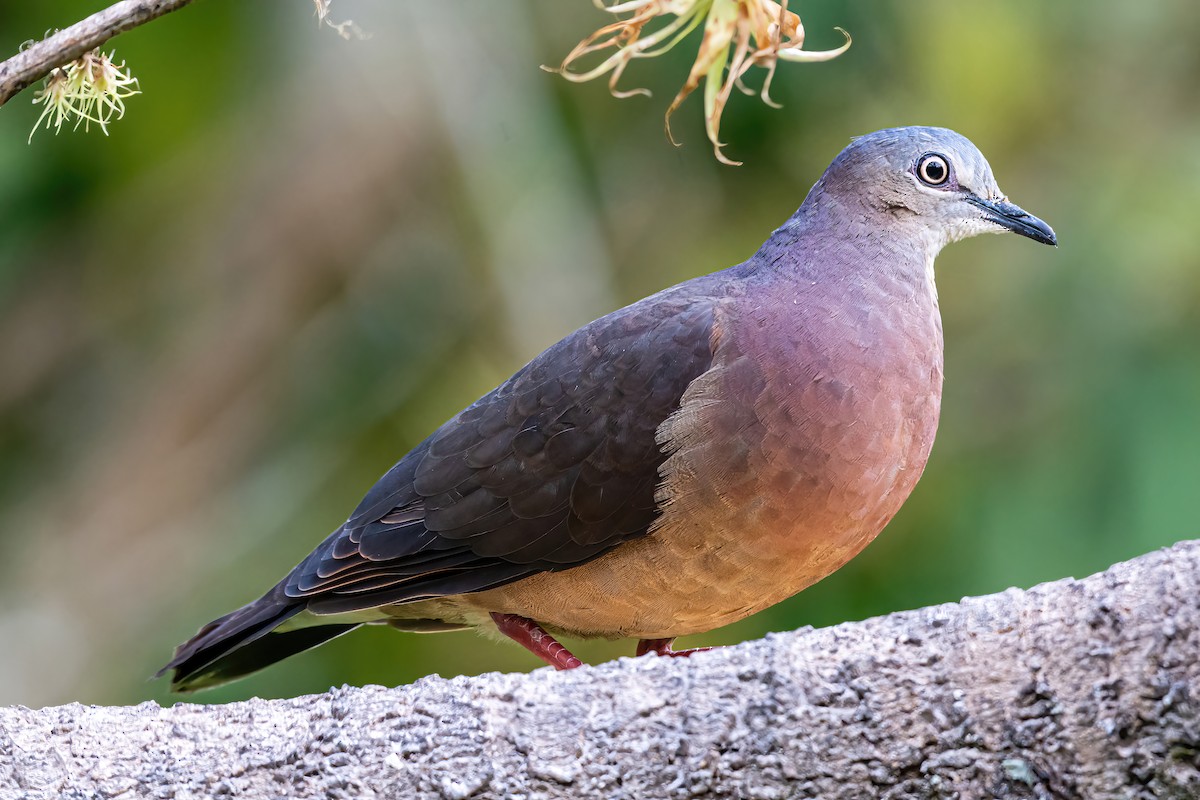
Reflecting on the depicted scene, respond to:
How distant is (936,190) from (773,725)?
174 centimetres

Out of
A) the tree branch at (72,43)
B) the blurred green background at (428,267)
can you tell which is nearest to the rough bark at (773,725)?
the tree branch at (72,43)

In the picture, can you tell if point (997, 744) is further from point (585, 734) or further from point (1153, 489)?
point (1153, 489)

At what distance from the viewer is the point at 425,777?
2.65 metres

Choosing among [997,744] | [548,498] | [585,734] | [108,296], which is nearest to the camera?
[997,744]

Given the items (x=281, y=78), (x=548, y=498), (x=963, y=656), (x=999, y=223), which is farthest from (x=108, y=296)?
(x=963, y=656)

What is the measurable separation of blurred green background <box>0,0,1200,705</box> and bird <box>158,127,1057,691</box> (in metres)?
2.06

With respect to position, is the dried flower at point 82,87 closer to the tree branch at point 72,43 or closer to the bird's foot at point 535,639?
the tree branch at point 72,43

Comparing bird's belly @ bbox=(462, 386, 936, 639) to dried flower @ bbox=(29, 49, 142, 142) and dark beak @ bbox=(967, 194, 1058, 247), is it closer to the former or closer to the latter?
dark beak @ bbox=(967, 194, 1058, 247)

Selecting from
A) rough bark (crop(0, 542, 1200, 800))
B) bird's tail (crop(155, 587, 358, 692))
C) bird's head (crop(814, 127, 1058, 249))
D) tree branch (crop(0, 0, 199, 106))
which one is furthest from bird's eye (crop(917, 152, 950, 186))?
tree branch (crop(0, 0, 199, 106))

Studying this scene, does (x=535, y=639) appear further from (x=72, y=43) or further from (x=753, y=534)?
(x=72, y=43)

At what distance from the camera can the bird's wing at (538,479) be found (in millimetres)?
3480

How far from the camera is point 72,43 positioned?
6.99ft

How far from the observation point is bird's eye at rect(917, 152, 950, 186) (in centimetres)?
369

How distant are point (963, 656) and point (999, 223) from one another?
159cm
